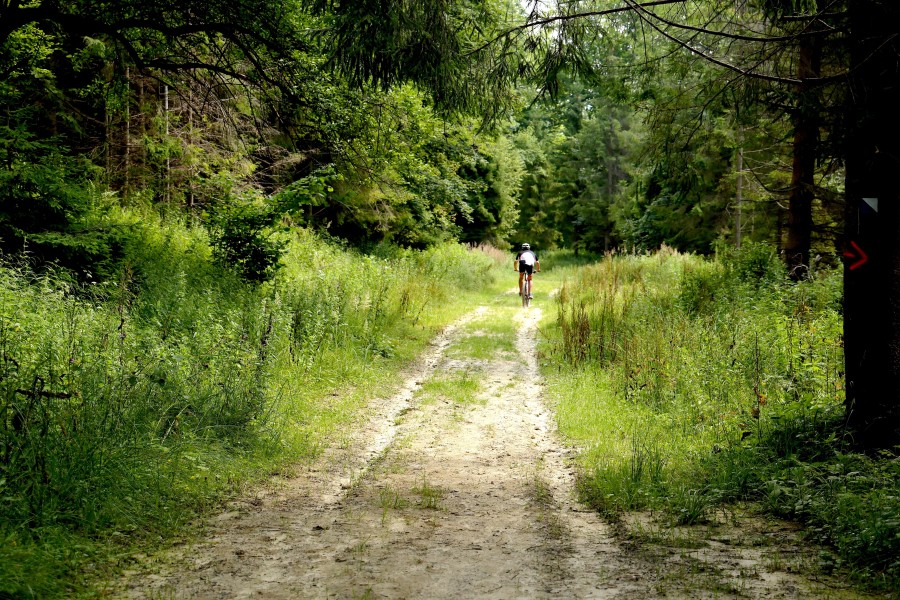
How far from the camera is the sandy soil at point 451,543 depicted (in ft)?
13.8

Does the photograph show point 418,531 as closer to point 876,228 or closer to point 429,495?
point 429,495

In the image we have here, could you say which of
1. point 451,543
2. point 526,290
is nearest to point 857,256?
point 451,543

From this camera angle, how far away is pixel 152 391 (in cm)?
662

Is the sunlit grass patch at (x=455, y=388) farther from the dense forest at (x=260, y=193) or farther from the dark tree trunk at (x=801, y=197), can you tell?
the dark tree trunk at (x=801, y=197)

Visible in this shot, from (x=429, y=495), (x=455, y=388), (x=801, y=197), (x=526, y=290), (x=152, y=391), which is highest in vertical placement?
(x=801, y=197)

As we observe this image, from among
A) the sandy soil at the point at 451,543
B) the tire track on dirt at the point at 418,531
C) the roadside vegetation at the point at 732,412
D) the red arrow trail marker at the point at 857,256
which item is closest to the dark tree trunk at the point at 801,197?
the roadside vegetation at the point at 732,412

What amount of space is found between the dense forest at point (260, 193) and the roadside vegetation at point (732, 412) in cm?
35

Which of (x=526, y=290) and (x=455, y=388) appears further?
(x=526, y=290)

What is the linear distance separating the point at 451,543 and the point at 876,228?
4665 mm

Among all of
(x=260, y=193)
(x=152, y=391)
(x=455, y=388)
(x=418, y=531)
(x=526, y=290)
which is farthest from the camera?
(x=526, y=290)

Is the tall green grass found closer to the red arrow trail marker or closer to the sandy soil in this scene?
the sandy soil

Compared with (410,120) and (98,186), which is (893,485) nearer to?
(410,120)

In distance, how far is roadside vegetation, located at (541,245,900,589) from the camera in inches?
207

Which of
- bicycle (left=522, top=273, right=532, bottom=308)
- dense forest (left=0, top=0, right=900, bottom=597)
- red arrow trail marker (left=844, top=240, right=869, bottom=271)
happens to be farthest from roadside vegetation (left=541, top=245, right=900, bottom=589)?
bicycle (left=522, top=273, right=532, bottom=308)
